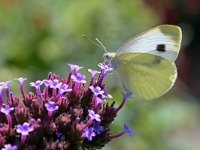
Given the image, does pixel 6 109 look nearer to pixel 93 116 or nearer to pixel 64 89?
pixel 64 89

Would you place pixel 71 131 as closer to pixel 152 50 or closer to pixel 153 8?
pixel 152 50

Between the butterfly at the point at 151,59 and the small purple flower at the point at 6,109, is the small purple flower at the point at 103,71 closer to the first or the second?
the butterfly at the point at 151,59

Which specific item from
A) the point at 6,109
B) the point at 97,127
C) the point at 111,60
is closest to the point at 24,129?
the point at 6,109

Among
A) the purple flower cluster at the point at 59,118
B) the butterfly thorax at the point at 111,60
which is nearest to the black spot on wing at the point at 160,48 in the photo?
the butterfly thorax at the point at 111,60

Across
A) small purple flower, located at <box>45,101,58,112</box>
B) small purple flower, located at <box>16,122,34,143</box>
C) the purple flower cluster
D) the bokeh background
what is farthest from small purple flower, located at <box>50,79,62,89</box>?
the bokeh background

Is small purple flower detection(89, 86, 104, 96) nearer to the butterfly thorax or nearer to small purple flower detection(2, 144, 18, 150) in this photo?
the butterfly thorax

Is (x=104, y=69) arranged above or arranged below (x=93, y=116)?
above
